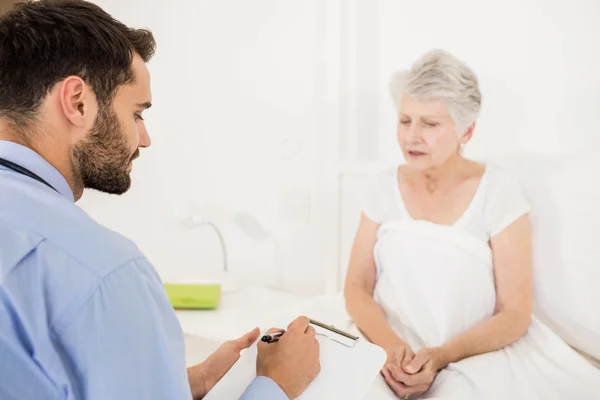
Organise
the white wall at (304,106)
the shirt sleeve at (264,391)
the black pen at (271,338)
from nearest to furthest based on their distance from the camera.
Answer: the shirt sleeve at (264,391) → the black pen at (271,338) → the white wall at (304,106)

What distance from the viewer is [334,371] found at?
0.99m

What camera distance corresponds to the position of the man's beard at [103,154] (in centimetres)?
85

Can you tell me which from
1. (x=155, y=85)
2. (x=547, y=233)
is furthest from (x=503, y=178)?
(x=155, y=85)

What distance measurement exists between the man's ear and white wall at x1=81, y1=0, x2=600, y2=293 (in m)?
0.69

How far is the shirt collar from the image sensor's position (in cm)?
78

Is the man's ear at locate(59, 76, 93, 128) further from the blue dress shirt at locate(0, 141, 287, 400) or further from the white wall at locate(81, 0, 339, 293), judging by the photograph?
the white wall at locate(81, 0, 339, 293)

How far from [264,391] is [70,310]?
36cm

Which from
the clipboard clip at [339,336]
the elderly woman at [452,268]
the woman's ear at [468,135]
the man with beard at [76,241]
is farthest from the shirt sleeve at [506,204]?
the man with beard at [76,241]

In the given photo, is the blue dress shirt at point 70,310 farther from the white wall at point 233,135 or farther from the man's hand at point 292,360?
the white wall at point 233,135

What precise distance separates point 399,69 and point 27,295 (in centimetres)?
91

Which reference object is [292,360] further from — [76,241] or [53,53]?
[53,53]

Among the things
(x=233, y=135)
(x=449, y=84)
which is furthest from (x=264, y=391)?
(x=233, y=135)

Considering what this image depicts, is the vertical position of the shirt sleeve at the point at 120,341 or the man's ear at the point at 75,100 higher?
the man's ear at the point at 75,100

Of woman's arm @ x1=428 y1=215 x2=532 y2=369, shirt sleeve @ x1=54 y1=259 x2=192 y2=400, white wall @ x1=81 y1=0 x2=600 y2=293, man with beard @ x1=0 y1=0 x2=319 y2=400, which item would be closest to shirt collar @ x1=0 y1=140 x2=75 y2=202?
man with beard @ x1=0 y1=0 x2=319 y2=400
